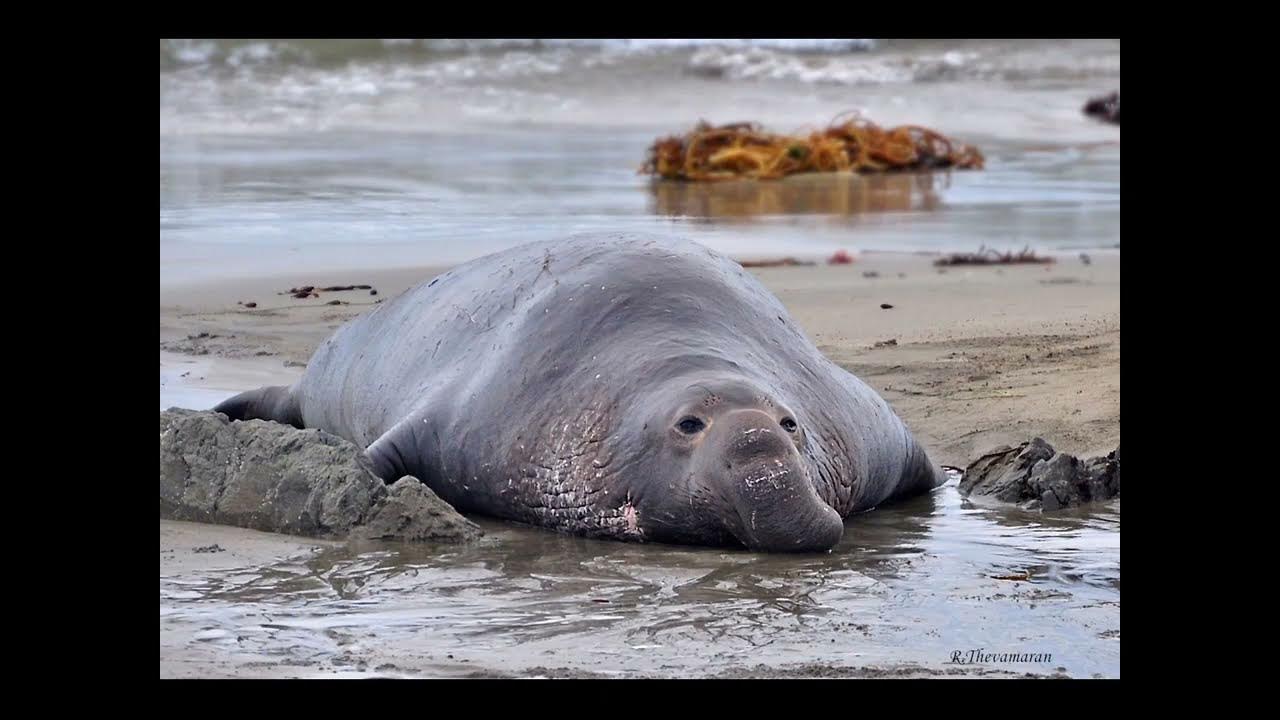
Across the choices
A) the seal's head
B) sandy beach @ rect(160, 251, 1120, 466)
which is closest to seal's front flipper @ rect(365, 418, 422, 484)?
the seal's head

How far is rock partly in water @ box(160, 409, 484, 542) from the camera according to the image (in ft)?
19.1

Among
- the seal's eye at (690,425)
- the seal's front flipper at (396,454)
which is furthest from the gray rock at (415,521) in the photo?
the seal's eye at (690,425)

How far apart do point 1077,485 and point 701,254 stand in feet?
5.35

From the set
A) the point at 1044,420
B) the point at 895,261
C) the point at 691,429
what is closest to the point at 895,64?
the point at 895,261

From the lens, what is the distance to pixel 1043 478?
6.64 meters

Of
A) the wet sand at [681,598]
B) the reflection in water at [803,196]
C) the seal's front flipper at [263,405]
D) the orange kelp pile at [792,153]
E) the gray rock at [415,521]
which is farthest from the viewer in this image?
the orange kelp pile at [792,153]

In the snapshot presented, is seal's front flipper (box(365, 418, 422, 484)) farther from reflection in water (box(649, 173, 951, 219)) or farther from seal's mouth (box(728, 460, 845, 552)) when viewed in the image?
reflection in water (box(649, 173, 951, 219))

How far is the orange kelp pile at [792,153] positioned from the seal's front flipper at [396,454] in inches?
432

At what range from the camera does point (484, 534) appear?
587cm

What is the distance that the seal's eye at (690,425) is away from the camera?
5.68 meters

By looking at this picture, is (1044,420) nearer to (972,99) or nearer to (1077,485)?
(1077,485)

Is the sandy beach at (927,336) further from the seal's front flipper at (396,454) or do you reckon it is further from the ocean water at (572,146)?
the seal's front flipper at (396,454)

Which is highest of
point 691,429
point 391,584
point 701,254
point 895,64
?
point 895,64

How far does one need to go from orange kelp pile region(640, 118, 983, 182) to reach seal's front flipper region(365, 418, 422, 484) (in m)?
11.0
